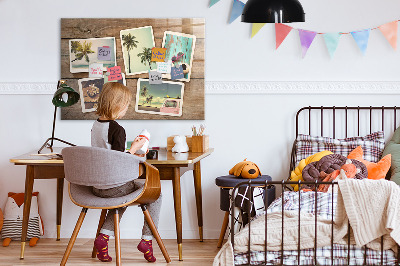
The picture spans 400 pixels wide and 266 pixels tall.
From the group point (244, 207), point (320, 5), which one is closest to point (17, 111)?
point (244, 207)

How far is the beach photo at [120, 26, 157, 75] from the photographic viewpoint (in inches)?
171

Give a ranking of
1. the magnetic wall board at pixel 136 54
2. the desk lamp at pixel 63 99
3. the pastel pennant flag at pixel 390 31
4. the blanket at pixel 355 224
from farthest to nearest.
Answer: the magnetic wall board at pixel 136 54 → the pastel pennant flag at pixel 390 31 → the desk lamp at pixel 63 99 → the blanket at pixel 355 224

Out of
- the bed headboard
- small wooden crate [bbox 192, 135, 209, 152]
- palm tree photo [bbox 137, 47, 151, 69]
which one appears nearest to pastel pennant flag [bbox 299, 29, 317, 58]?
the bed headboard

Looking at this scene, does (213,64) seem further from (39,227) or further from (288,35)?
(39,227)

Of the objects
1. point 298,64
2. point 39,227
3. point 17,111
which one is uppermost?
point 298,64

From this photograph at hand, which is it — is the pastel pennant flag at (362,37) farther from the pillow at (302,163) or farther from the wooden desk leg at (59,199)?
the wooden desk leg at (59,199)

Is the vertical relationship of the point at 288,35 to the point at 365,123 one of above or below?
above

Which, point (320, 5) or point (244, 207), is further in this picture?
point (320, 5)

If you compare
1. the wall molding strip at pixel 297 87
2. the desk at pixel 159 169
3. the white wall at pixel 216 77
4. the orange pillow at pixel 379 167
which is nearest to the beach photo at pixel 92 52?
the white wall at pixel 216 77

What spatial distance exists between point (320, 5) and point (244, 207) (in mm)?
1578

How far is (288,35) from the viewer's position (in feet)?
14.1

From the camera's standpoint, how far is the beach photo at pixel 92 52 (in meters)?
4.36

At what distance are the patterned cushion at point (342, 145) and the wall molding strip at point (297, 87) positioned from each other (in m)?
0.33

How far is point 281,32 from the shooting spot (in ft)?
14.1
